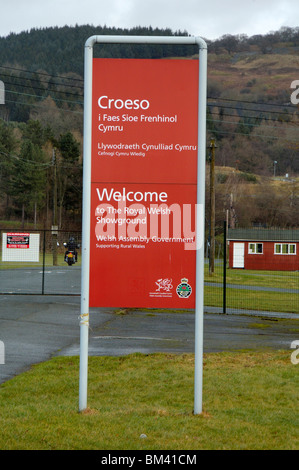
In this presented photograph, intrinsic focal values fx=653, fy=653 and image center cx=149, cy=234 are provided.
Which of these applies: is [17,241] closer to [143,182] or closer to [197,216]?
[143,182]

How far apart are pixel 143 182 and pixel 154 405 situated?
254 cm

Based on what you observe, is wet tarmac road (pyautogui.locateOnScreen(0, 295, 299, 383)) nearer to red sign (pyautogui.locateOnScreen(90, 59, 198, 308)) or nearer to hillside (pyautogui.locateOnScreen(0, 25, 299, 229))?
red sign (pyautogui.locateOnScreen(90, 59, 198, 308))

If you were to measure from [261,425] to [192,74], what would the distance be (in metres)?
3.54

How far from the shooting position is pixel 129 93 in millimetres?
6633

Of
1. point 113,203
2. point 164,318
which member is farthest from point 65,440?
point 164,318

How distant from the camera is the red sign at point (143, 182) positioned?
658 centimetres

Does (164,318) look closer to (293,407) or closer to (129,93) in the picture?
(293,407)

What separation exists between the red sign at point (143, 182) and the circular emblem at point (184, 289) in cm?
1

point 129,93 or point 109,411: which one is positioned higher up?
point 129,93

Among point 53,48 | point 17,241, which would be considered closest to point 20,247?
point 17,241

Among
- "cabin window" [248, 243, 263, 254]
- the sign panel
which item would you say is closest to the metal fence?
the sign panel

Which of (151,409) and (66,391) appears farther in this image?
(66,391)

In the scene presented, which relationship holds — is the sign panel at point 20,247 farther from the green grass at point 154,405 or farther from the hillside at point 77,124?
the hillside at point 77,124

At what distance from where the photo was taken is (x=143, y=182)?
6.60 metres
